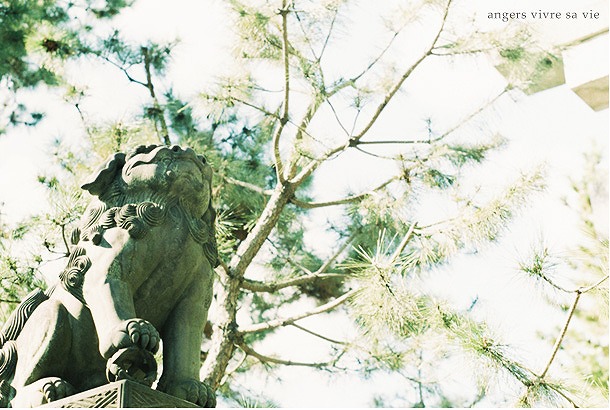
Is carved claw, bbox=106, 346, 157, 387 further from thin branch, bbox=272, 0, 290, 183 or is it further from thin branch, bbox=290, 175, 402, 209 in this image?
A: thin branch, bbox=290, 175, 402, 209

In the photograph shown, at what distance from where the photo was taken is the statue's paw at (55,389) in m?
1.56

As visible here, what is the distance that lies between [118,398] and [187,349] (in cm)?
28

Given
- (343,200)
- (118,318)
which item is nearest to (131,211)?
(118,318)

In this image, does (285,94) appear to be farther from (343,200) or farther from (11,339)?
(11,339)

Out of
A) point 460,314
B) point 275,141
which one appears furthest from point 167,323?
point 275,141

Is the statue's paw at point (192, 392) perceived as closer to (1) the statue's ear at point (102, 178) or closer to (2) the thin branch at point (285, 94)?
(1) the statue's ear at point (102, 178)

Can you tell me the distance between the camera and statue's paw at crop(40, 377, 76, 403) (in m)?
1.56

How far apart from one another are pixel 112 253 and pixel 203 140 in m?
3.53

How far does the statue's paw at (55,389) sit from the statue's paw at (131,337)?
138mm

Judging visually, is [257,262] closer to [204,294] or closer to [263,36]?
[263,36]

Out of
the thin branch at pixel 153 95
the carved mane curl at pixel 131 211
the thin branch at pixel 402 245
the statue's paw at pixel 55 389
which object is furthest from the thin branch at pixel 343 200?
the statue's paw at pixel 55 389

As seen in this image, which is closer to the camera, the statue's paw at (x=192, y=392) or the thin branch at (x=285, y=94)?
the statue's paw at (x=192, y=392)

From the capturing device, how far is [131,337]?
150 cm

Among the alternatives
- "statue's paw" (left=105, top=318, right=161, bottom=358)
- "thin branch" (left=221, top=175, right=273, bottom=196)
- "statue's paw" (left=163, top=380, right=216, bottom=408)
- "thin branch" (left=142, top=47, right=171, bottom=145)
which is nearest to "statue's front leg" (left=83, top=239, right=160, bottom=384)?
"statue's paw" (left=105, top=318, right=161, bottom=358)
